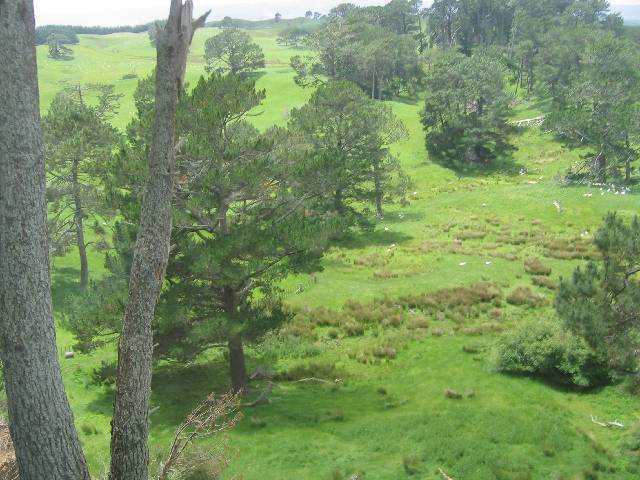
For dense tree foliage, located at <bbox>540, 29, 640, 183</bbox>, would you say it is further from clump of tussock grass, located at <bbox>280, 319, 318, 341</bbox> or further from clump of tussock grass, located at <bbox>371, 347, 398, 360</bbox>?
clump of tussock grass, located at <bbox>371, 347, 398, 360</bbox>

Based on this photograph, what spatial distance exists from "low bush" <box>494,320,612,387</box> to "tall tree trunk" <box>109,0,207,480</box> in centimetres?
1576

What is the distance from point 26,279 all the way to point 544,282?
2912 centimetres

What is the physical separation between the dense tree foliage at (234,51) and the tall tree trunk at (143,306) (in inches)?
3449

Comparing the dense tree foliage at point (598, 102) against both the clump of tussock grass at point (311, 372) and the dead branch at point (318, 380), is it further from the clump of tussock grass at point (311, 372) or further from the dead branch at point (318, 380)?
the dead branch at point (318, 380)

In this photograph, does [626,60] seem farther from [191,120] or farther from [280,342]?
[191,120]

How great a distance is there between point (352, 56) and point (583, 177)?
43314mm

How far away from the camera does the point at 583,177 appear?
53031 mm

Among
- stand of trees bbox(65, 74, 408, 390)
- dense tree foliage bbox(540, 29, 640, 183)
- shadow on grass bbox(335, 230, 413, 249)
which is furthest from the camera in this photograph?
dense tree foliage bbox(540, 29, 640, 183)

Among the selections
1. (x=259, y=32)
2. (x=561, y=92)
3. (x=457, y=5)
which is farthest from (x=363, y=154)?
(x=259, y=32)

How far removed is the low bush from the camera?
18703 mm

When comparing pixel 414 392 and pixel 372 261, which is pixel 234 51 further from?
pixel 414 392

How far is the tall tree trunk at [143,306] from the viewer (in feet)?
22.1

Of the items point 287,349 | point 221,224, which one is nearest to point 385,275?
point 287,349

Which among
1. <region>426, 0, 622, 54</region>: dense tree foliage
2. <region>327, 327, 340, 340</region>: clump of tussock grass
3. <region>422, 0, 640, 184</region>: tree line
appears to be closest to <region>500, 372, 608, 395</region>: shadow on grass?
<region>327, 327, 340, 340</region>: clump of tussock grass
